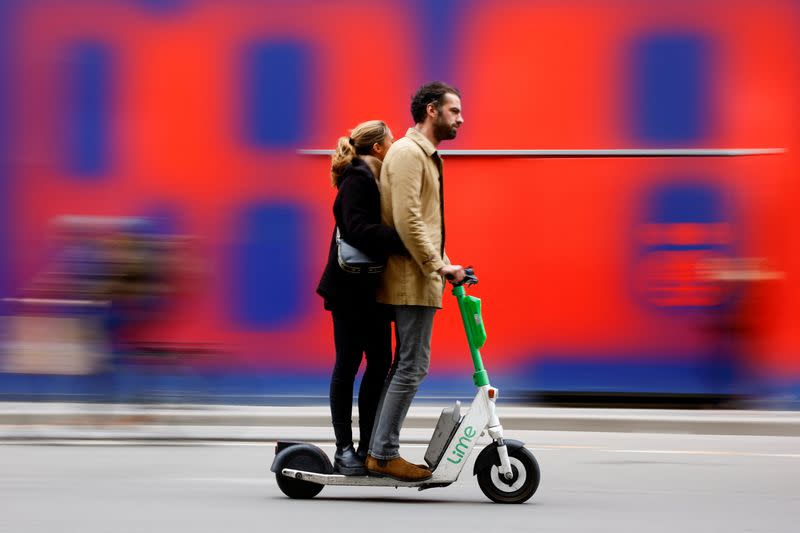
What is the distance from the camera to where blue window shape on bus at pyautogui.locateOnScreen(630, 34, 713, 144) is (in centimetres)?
1028

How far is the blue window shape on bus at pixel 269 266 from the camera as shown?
34.9ft

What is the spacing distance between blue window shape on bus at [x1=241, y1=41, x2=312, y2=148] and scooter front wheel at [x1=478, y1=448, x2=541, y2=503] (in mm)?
5122

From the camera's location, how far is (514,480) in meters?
6.02

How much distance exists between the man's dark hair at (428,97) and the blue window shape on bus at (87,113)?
527 cm

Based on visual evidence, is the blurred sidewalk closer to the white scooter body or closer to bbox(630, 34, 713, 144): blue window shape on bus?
bbox(630, 34, 713, 144): blue window shape on bus

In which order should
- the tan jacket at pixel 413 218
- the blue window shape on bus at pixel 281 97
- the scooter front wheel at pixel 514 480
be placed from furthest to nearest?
the blue window shape on bus at pixel 281 97, the scooter front wheel at pixel 514 480, the tan jacket at pixel 413 218

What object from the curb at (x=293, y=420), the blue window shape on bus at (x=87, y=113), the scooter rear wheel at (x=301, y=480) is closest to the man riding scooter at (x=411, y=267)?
the scooter rear wheel at (x=301, y=480)

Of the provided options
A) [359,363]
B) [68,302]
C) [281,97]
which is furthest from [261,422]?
[359,363]

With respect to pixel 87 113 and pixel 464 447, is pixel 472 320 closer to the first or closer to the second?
pixel 464 447

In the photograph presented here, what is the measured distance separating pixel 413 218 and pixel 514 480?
1243 mm

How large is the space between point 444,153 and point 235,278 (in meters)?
1.88

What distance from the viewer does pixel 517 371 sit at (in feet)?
34.3

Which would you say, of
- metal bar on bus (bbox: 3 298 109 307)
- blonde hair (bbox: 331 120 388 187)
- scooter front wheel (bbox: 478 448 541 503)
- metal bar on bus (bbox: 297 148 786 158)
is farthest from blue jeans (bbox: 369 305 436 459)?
metal bar on bus (bbox: 297 148 786 158)

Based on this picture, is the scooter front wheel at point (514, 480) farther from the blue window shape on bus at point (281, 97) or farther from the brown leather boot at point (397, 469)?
the blue window shape on bus at point (281, 97)
